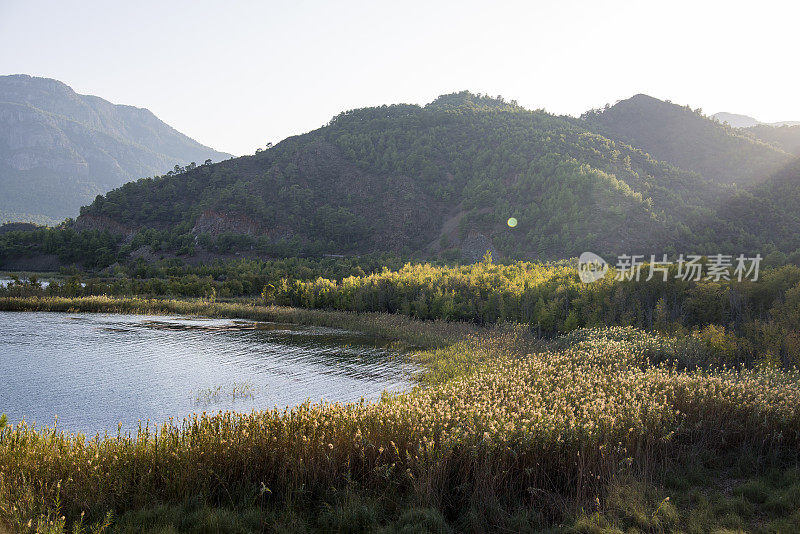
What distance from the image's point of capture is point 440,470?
807 cm

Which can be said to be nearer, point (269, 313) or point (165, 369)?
point (165, 369)

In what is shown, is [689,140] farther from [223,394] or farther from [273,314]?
[223,394]

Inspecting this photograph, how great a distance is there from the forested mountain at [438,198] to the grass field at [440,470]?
202ft

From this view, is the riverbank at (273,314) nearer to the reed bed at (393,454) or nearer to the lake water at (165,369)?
the lake water at (165,369)

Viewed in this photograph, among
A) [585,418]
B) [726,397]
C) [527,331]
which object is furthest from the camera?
[527,331]

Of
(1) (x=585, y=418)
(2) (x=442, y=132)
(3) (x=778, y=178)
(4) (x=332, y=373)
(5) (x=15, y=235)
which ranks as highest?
(2) (x=442, y=132)

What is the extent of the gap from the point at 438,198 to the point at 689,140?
192 ft

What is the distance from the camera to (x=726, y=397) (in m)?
10.9

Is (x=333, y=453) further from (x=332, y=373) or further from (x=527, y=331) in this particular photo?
(x=527, y=331)

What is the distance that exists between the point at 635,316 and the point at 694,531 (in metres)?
20.7

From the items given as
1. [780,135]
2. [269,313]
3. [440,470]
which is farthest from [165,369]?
[780,135]

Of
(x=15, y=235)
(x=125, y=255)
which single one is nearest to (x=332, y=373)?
(x=125, y=255)

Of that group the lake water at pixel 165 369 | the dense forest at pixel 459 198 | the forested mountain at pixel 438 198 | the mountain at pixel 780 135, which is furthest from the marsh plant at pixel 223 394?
the mountain at pixel 780 135

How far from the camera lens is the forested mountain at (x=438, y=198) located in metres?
75.3
